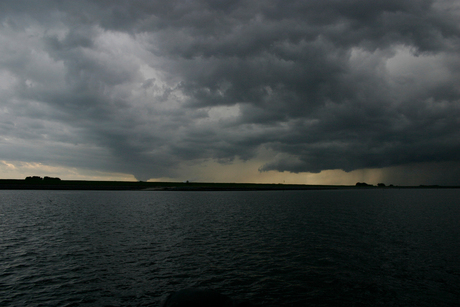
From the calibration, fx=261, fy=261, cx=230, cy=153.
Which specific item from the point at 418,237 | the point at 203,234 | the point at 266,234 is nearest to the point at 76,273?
the point at 203,234

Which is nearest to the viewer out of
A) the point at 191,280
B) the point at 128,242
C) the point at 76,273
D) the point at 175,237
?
the point at 191,280

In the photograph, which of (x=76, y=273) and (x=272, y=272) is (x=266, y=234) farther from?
(x=76, y=273)

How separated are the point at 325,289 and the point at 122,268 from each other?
18.2 meters

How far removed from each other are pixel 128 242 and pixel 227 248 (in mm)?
13838

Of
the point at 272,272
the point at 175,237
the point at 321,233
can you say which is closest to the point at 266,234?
the point at 321,233

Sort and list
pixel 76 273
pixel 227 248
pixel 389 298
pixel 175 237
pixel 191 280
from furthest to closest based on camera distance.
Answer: pixel 175 237 < pixel 227 248 < pixel 76 273 < pixel 191 280 < pixel 389 298

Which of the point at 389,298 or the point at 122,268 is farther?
the point at 122,268

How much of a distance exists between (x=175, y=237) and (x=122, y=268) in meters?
14.5

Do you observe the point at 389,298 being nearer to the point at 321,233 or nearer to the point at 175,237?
the point at 321,233

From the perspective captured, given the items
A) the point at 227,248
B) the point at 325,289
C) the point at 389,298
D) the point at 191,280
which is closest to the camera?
the point at 389,298

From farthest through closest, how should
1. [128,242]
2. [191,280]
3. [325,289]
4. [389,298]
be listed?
[128,242], [191,280], [325,289], [389,298]

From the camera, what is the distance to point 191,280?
21.8 metres

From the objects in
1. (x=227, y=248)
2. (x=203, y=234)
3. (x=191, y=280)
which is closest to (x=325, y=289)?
(x=191, y=280)

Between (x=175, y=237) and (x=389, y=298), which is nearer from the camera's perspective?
(x=389, y=298)
